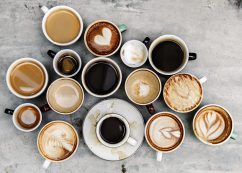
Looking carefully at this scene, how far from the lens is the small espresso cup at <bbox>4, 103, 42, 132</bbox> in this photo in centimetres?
156

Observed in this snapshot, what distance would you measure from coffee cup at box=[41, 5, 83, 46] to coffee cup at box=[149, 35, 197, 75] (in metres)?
0.36

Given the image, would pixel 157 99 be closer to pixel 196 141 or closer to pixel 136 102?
pixel 136 102

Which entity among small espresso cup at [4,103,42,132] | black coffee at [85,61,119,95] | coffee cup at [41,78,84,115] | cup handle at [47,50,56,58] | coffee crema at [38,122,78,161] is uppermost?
cup handle at [47,50,56,58]

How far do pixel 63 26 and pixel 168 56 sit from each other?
20.1 inches

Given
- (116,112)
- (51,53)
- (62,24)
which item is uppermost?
(62,24)

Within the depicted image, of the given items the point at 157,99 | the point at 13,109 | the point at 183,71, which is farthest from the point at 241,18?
the point at 13,109

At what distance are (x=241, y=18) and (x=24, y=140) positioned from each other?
1.19m

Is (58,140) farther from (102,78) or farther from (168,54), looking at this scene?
(168,54)

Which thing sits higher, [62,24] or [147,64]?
[62,24]

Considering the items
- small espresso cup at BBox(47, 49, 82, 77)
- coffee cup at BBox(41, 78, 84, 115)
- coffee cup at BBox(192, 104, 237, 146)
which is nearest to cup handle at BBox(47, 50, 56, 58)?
small espresso cup at BBox(47, 49, 82, 77)

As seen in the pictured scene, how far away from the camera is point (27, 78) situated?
1580 millimetres

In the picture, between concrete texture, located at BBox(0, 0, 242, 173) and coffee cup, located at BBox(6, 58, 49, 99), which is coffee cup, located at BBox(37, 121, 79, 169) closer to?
concrete texture, located at BBox(0, 0, 242, 173)

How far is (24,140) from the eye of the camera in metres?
1.62

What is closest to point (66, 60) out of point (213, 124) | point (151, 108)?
point (151, 108)
